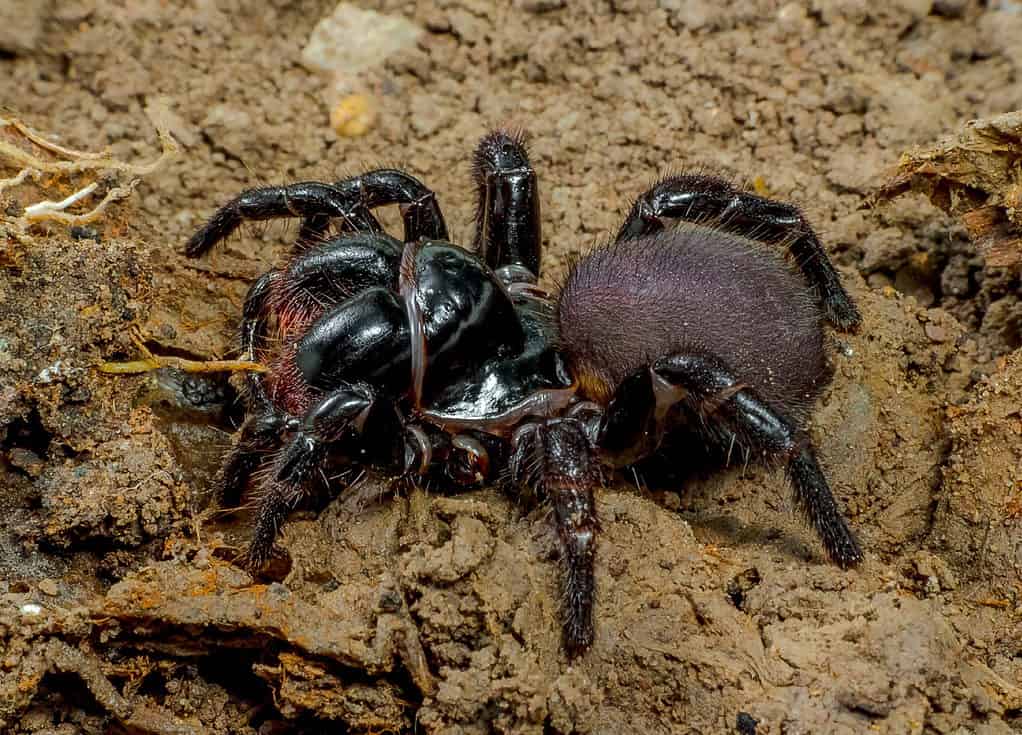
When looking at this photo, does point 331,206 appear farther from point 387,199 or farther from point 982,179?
point 982,179

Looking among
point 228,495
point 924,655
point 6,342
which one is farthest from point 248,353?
point 924,655

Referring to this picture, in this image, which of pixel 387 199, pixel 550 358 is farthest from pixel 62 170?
pixel 550 358

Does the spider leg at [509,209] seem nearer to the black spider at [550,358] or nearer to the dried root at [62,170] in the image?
the black spider at [550,358]

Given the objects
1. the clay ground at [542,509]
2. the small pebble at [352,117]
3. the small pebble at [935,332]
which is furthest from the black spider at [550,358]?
the small pebble at [352,117]

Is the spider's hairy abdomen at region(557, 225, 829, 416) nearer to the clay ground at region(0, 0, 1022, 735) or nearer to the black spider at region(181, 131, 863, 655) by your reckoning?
the black spider at region(181, 131, 863, 655)

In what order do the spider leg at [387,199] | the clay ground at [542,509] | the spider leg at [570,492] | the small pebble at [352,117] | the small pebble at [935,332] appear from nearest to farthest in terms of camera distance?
the clay ground at [542,509]
the spider leg at [570,492]
the small pebble at [935,332]
the spider leg at [387,199]
the small pebble at [352,117]

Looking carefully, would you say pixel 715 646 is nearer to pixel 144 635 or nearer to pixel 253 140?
pixel 144 635
